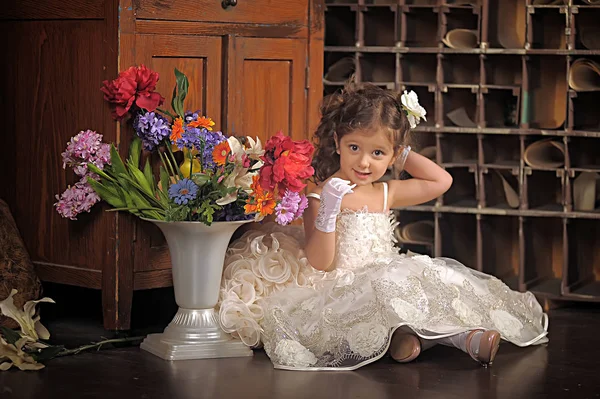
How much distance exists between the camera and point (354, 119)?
3.35 m

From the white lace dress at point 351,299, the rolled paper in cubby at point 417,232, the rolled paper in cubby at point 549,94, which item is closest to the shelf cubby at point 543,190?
the rolled paper in cubby at point 549,94

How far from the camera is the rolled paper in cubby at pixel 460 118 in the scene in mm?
4359

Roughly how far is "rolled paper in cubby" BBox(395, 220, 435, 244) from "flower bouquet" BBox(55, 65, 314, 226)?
1.36 metres

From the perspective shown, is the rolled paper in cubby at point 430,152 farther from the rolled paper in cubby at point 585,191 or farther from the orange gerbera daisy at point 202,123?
the orange gerbera daisy at point 202,123

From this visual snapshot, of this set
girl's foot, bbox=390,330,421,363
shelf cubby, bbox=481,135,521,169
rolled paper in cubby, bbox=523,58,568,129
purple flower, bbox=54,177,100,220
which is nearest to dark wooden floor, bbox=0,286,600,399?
girl's foot, bbox=390,330,421,363

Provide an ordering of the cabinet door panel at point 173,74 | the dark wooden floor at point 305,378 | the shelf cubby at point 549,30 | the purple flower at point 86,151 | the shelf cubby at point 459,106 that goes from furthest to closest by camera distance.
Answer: the shelf cubby at point 459,106 < the shelf cubby at point 549,30 < the cabinet door panel at point 173,74 < the purple flower at point 86,151 < the dark wooden floor at point 305,378

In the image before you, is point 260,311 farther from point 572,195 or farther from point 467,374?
point 572,195

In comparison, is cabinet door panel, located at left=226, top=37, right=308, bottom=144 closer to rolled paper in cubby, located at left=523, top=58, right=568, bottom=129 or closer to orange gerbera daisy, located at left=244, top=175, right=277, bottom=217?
orange gerbera daisy, located at left=244, top=175, right=277, bottom=217

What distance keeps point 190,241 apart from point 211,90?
60 centimetres

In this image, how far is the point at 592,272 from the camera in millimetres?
4422

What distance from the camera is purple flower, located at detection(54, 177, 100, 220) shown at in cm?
331

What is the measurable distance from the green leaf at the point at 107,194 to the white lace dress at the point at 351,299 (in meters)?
0.42

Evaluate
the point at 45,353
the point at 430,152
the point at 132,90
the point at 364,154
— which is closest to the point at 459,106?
the point at 430,152

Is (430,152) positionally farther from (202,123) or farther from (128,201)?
(128,201)
